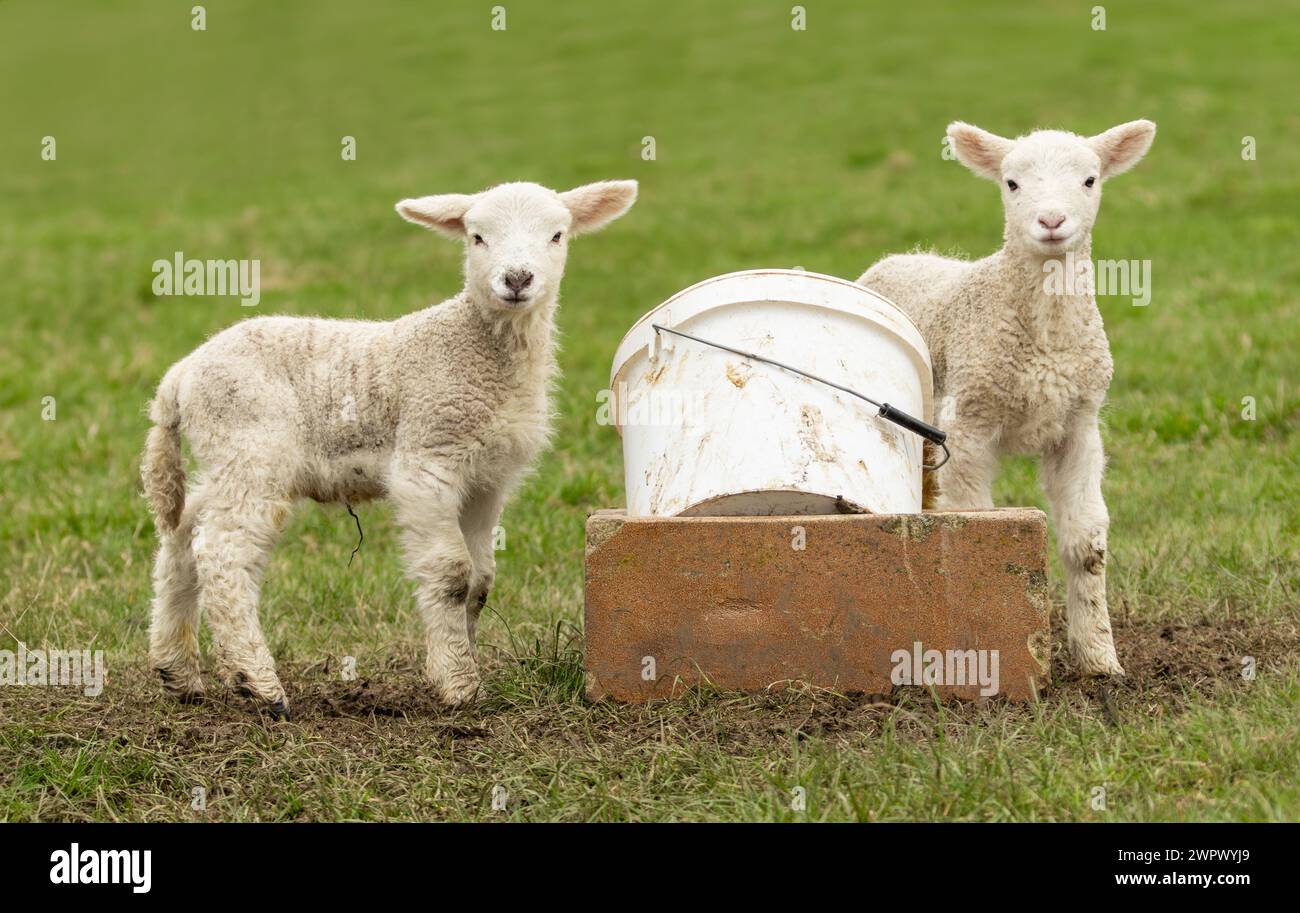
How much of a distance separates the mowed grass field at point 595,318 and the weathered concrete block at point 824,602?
15 centimetres

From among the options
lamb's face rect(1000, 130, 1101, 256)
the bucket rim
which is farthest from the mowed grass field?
lamb's face rect(1000, 130, 1101, 256)

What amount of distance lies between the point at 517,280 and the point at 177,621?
1874 mm

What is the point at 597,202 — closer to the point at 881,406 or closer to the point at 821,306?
the point at 821,306

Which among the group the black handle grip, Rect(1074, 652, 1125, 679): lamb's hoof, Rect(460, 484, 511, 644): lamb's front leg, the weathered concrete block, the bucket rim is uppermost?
the bucket rim

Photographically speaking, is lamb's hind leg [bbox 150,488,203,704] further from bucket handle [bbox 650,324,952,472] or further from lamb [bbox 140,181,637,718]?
bucket handle [bbox 650,324,952,472]

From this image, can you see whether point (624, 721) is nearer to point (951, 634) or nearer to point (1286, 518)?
point (951, 634)

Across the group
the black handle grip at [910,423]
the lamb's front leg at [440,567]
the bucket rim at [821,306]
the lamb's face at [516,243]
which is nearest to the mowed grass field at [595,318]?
the lamb's front leg at [440,567]

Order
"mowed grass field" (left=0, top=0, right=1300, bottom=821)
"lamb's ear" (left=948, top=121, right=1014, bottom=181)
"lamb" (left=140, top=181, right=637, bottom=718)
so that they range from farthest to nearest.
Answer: "lamb's ear" (left=948, top=121, right=1014, bottom=181)
"lamb" (left=140, top=181, right=637, bottom=718)
"mowed grass field" (left=0, top=0, right=1300, bottom=821)

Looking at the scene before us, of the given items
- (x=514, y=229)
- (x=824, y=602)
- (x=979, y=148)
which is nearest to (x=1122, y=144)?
(x=979, y=148)

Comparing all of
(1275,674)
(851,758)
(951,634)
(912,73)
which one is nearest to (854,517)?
(951,634)

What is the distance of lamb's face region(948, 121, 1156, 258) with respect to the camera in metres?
5.53

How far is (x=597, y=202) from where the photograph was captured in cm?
586

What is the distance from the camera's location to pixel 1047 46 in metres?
24.6

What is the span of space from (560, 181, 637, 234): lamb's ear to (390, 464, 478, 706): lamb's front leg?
107 cm
